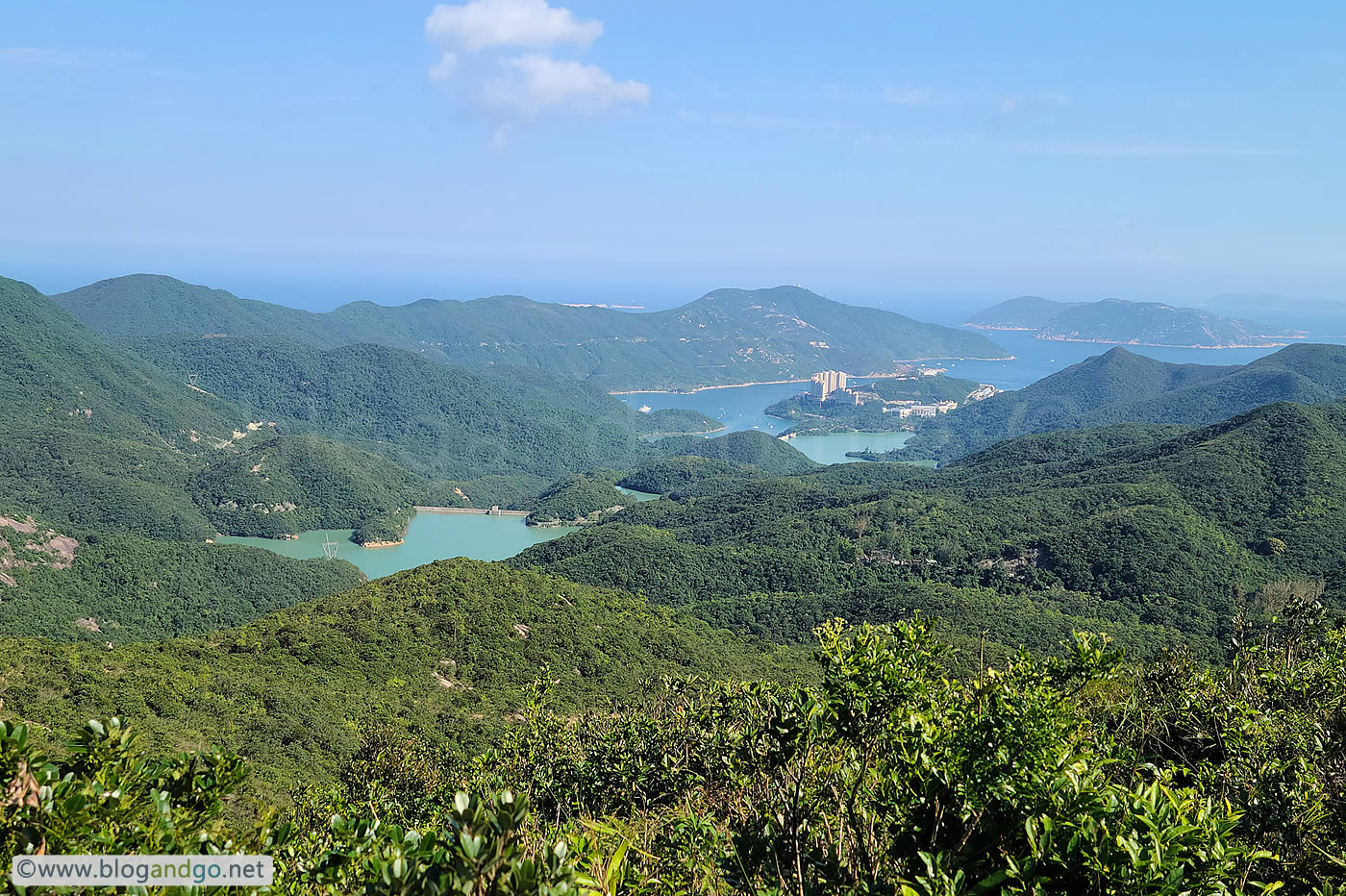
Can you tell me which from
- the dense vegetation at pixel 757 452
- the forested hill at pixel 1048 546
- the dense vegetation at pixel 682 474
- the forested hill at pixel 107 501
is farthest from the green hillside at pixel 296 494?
the dense vegetation at pixel 757 452

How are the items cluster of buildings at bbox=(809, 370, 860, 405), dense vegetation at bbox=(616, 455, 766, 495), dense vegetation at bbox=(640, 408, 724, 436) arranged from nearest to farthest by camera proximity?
1. dense vegetation at bbox=(616, 455, 766, 495)
2. dense vegetation at bbox=(640, 408, 724, 436)
3. cluster of buildings at bbox=(809, 370, 860, 405)

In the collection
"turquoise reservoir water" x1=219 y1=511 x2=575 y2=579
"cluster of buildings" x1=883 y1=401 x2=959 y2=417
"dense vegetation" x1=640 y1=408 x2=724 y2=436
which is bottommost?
"turquoise reservoir water" x1=219 y1=511 x2=575 y2=579

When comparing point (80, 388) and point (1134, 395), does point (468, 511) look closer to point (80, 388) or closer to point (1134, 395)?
point (80, 388)

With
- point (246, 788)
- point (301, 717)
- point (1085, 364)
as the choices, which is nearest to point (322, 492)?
point (301, 717)

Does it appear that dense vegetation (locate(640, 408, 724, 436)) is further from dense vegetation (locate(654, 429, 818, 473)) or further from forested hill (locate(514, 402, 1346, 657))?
forested hill (locate(514, 402, 1346, 657))

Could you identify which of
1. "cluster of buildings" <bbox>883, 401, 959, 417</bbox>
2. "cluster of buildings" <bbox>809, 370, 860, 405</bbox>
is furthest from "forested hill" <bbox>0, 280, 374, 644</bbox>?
"cluster of buildings" <bbox>883, 401, 959, 417</bbox>

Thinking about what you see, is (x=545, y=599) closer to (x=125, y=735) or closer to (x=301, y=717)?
(x=301, y=717)

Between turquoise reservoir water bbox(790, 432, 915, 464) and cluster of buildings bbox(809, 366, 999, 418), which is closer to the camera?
turquoise reservoir water bbox(790, 432, 915, 464)

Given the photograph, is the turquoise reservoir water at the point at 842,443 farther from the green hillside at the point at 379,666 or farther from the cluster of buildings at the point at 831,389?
the green hillside at the point at 379,666
